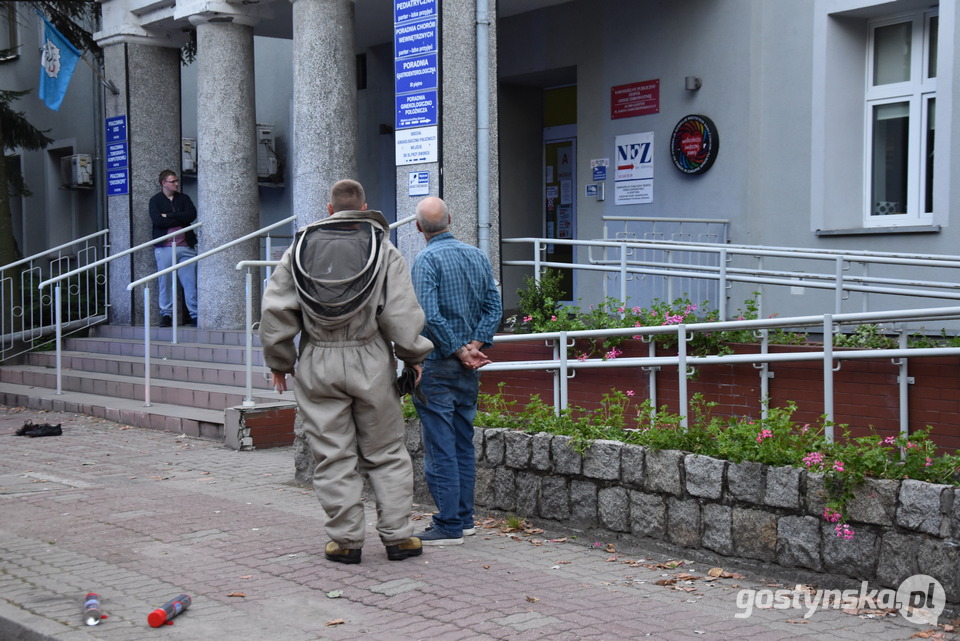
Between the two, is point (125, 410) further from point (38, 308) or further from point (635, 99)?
point (635, 99)

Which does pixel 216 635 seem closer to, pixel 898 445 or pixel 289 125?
pixel 898 445

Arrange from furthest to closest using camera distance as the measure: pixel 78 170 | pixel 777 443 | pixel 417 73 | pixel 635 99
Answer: pixel 78 170, pixel 635 99, pixel 417 73, pixel 777 443

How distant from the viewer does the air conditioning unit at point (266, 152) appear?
A: 16.8 meters

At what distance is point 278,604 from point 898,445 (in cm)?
288

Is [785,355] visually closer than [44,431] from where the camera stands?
Yes

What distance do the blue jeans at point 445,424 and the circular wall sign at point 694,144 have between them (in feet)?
22.9

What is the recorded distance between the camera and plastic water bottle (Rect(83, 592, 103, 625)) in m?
4.45

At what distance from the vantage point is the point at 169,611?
446cm

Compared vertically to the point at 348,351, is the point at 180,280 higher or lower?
higher

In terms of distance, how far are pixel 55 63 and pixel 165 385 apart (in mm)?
5791

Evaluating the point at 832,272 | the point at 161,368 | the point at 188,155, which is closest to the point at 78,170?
the point at 188,155

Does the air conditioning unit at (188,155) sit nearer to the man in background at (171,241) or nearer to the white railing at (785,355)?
the man in background at (171,241)

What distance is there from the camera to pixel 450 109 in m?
9.24

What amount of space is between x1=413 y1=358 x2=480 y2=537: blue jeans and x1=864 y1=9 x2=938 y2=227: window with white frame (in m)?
6.59
